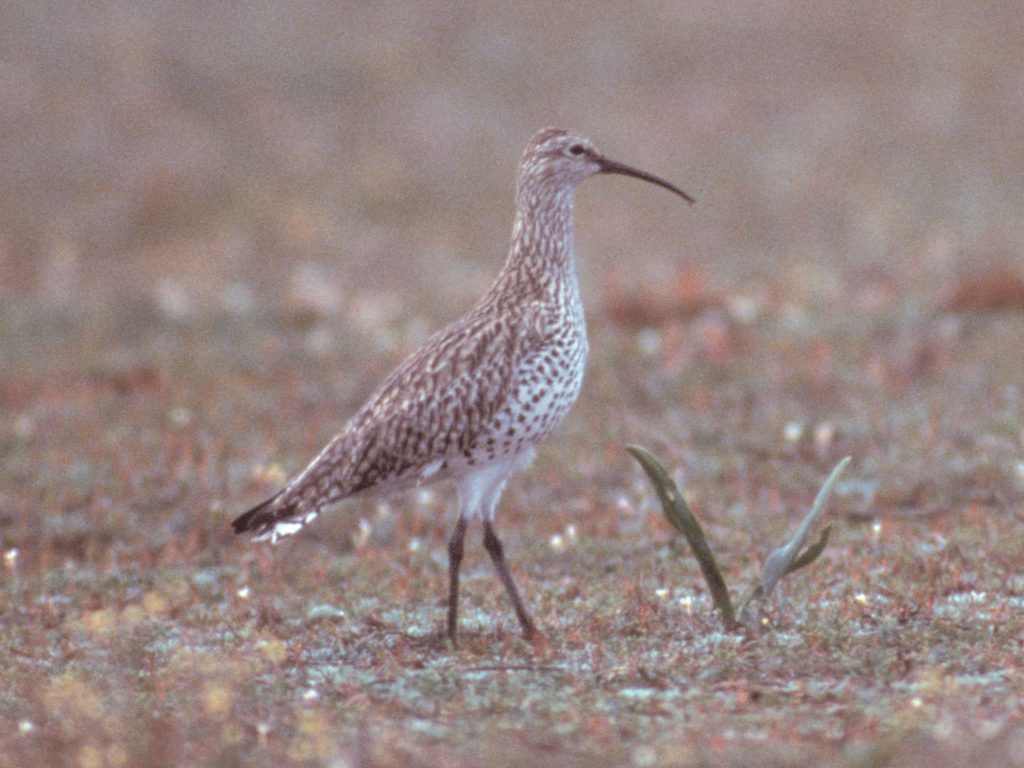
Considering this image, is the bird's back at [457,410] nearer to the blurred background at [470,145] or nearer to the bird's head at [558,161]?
the bird's head at [558,161]

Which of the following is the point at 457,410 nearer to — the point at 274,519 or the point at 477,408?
the point at 477,408

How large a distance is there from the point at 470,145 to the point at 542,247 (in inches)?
534

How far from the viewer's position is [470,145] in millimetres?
21734

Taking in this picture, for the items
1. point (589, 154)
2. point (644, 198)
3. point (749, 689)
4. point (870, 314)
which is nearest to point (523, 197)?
point (589, 154)

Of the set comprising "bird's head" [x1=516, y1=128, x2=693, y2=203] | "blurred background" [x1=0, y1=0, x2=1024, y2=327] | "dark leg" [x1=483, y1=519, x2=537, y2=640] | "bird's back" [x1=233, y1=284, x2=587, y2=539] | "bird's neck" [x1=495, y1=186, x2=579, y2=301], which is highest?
"blurred background" [x1=0, y1=0, x2=1024, y2=327]

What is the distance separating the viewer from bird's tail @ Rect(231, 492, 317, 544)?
8055 millimetres

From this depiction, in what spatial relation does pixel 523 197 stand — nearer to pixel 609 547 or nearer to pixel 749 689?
pixel 609 547

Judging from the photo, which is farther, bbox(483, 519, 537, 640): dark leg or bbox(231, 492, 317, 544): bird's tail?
bbox(231, 492, 317, 544): bird's tail

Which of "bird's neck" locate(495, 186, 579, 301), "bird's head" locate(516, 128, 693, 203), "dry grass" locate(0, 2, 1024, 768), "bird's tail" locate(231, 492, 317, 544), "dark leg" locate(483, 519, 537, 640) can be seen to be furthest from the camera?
"bird's head" locate(516, 128, 693, 203)

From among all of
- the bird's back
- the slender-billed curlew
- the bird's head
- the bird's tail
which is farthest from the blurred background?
the bird's tail

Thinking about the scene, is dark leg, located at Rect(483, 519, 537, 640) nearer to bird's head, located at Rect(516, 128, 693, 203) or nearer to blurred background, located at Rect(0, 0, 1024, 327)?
bird's head, located at Rect(516, 128, 693, 203)

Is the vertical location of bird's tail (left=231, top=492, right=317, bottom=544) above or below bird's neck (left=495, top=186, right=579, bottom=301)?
below

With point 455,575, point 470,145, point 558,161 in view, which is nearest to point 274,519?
point 455,575

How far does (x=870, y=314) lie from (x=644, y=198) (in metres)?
6.37
